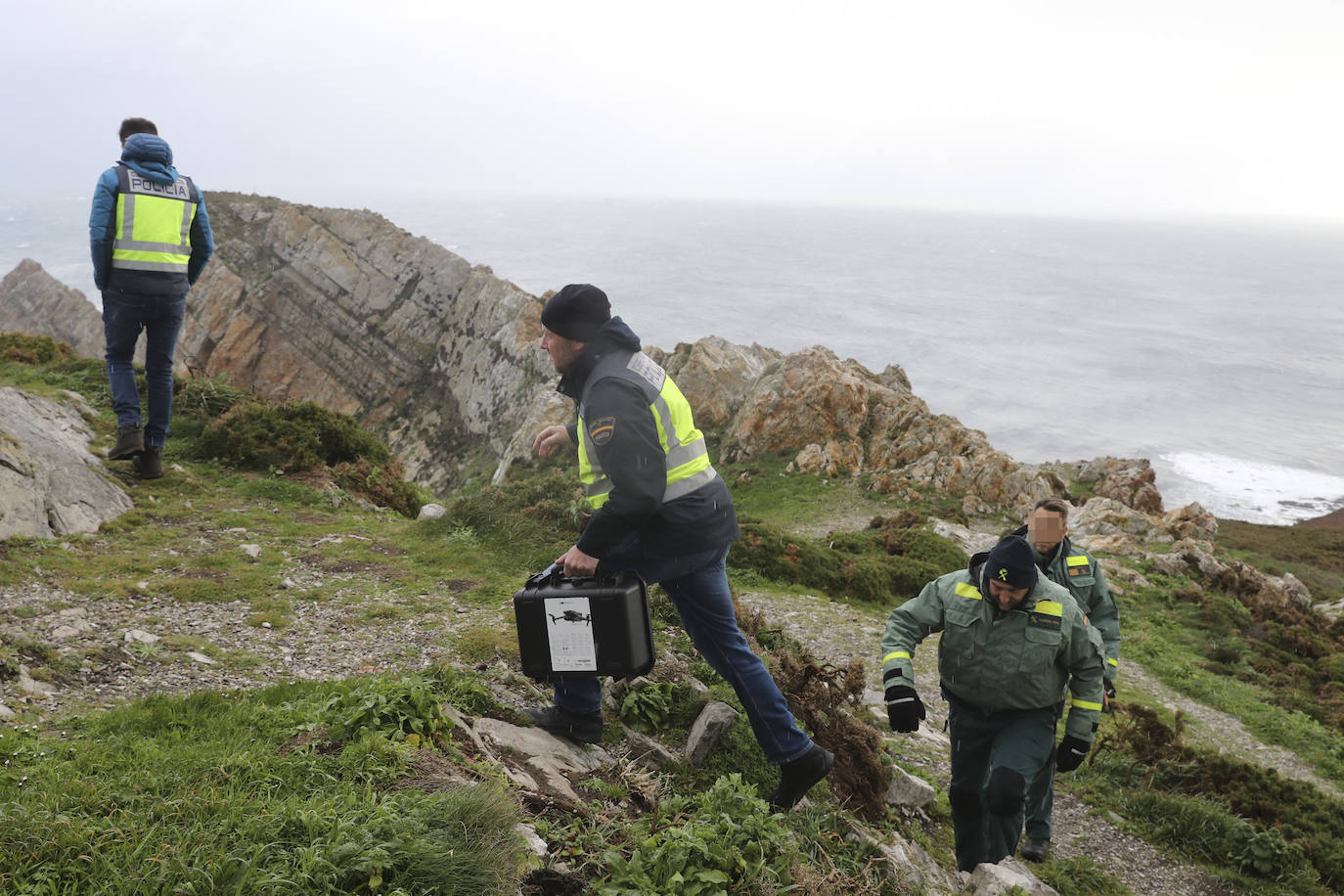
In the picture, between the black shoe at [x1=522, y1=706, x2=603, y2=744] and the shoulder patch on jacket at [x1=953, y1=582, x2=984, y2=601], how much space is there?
2519mm

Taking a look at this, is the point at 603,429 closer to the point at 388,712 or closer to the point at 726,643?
the point at 726,643

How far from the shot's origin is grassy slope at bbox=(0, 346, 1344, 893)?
2.61 m

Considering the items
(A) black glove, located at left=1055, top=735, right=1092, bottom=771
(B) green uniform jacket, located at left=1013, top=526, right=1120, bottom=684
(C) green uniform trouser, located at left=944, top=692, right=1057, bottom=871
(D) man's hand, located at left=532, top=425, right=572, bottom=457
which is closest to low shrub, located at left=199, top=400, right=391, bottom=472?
(D) man's hand, located at left=532, top=425, right=572, bottom=457

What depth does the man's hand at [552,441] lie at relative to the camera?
4.72m

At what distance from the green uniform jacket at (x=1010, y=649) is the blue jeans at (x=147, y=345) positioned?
299 inches

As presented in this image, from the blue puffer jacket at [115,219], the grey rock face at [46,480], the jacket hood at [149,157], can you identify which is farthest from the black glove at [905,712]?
the jacket hood at [149,157]

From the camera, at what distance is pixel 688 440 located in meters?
4.07

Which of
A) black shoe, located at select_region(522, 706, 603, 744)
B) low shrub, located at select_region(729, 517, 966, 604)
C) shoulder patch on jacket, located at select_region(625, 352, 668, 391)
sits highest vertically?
shoulder patch on jacket, located at select_region(625, 352, 668, 391)

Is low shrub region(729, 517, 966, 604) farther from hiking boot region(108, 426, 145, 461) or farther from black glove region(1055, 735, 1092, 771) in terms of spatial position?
hiking boot region(108, 426, 145, 461)

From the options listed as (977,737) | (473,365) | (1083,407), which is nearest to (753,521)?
(977,737)

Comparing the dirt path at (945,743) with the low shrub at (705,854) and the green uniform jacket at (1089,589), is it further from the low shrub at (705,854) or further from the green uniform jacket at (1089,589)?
the low shrub at (705,854)

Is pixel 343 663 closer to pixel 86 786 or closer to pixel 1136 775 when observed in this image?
pixel 86 786

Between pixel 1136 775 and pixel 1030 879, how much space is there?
15.0 feet

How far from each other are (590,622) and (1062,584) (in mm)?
4101
